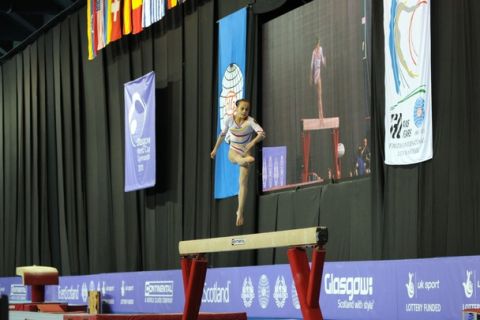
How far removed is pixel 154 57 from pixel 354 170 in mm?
6210

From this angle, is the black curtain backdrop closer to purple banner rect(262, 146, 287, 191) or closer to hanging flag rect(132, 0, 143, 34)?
purple banner rect(262, 146, 287, 191)

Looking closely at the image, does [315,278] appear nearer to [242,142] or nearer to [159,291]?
[242,142]

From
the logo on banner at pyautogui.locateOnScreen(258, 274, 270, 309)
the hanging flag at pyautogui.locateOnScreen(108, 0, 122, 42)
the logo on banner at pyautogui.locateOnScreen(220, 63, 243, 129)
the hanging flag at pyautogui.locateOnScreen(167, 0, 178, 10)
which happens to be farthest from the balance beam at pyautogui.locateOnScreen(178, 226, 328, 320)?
the hanging flag at pyautogui.locateOnScreen(108, 0, 122, 42)

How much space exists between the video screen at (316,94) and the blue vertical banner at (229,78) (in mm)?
370

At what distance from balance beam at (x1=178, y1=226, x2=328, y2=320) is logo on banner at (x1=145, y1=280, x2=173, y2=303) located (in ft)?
24.2

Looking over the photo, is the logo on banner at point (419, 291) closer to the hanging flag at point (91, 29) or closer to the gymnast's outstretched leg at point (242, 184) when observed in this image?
the gymnast's outstretched leg at point (242, 184)

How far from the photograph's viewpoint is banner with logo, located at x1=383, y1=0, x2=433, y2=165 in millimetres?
8625

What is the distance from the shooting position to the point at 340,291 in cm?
883

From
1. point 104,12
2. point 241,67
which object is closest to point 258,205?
point 241,67

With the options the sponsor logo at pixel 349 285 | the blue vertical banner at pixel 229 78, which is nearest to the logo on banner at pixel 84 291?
the blue vertical banner at pixel 229 78

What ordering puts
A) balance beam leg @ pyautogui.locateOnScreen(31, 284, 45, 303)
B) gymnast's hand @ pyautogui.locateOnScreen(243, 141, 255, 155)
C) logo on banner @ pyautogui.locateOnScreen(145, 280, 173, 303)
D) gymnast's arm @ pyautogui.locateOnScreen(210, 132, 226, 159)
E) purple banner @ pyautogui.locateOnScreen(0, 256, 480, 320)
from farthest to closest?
logo on banner @ pyautogui.locateOnScreen(145, 280, 173, 303)
gymnast's arm @ pyautogui.locateOnScreen(210, 132, 226, 159)
gymnast's hand @ pyautogui.locateOnScreen(243, 141, 255, 155)
balance beam leg @ pyautogui.locateOnScreen(31, 284, 45, 303)
purple banner @ pyautogui.locateOnScreen(0, 256, 480, 320)

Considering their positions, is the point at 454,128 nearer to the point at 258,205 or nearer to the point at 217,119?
the point at 258,205

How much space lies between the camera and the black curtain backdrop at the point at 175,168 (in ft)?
27.5

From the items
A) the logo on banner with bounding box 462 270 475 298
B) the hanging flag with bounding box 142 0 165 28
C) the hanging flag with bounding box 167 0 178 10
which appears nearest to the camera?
the logo on banner with bounding box 462 270 475 298
